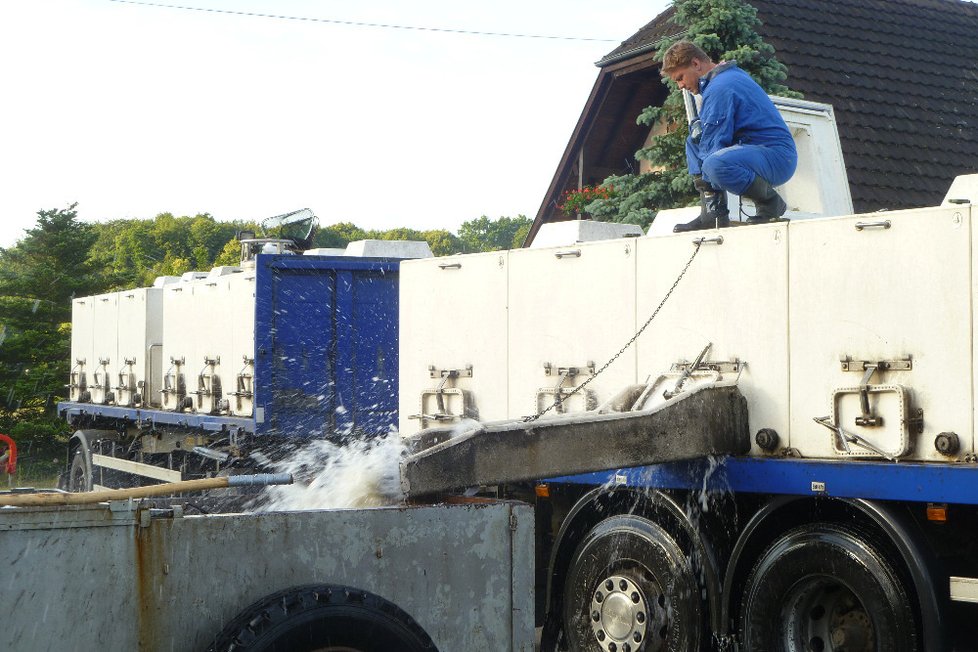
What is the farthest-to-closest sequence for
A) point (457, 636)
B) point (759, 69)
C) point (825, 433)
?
point (759, 69), point (825, 433), point (457, 636)

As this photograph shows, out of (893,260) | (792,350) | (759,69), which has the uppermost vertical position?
(759,69)

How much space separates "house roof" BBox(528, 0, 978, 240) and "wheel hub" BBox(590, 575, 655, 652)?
33.5 feet

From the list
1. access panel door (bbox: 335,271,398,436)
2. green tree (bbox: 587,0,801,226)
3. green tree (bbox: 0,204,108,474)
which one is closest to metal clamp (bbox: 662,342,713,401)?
access panel door (bbox: 335,271,398,436)

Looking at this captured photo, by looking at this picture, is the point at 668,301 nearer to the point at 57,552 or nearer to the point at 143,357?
the point at 57,552

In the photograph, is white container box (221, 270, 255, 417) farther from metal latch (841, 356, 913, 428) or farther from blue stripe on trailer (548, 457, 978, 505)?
metal latch (841, 356, 913, 428)

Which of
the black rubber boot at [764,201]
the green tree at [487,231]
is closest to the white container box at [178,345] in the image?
the black rubber boot at [764,201]

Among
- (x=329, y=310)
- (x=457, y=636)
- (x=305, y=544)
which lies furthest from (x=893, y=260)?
(x=329, y=310)

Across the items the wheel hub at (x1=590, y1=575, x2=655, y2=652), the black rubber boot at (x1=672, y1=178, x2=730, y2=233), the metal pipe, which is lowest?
the wheel hub at (x1=590, y1=575, x2=655, y2=652)

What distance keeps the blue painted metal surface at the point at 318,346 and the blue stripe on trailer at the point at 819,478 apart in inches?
224

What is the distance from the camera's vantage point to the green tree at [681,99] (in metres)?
15.5

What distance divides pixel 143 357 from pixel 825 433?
41.5ft

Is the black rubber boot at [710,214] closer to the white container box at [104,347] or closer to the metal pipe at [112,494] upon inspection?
the metal pipe at [112,494]

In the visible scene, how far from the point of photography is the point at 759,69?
1599 centimetres

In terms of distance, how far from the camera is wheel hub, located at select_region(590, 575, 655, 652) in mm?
7500
